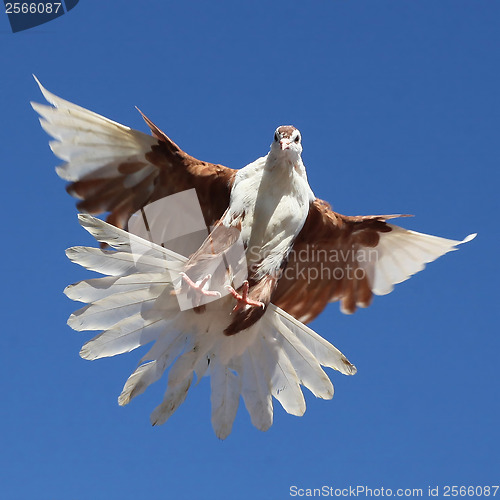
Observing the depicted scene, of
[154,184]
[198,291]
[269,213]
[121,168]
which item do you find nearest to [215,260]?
[198,291]

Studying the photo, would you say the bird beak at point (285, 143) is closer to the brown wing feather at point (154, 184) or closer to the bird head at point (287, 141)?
the bird head at point (287, 141)

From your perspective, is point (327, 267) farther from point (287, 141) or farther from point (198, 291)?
point (198, 291)

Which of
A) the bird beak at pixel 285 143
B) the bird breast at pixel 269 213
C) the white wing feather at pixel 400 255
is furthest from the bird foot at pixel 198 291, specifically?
the white wing feather at pixel 400 255

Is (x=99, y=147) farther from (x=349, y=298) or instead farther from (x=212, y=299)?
(x=349, y=298)

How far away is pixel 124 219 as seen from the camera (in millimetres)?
6488

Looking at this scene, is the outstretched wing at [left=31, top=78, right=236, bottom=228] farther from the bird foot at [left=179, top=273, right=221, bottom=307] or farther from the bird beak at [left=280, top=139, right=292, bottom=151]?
the bird foot at [left=179, top=273, right=221, bottom=307]

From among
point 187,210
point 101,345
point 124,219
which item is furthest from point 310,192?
point 101,345

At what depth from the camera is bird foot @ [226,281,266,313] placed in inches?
223

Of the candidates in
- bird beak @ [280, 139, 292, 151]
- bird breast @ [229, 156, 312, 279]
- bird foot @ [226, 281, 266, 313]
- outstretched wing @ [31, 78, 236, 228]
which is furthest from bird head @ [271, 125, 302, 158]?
bird foot @ [226, 281, 266, 313]

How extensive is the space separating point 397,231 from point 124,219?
2332 millimetres

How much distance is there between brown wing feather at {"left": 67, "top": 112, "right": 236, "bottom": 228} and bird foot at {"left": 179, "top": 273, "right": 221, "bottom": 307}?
974mm

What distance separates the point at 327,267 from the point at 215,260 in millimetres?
1457

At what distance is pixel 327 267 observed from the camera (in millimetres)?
6961

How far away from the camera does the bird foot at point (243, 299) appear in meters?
5.67
